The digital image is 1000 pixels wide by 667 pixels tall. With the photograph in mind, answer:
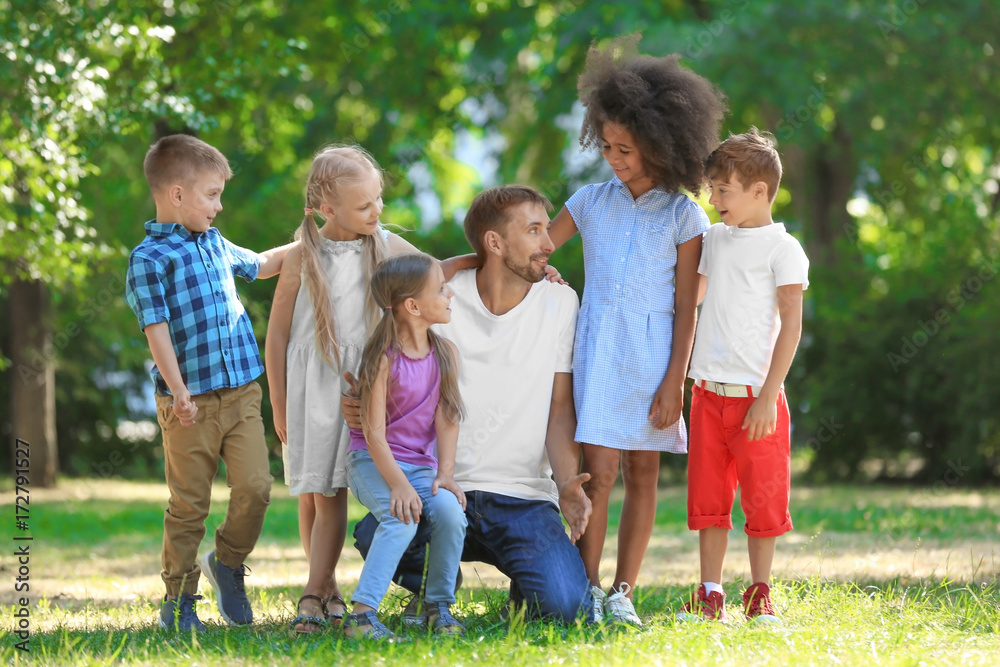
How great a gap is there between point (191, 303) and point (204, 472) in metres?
0.66

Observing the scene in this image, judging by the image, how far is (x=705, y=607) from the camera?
13.1 feet

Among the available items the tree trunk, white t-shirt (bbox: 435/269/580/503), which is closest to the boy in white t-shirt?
white t-shirt (bbox: 435/269/580/503)

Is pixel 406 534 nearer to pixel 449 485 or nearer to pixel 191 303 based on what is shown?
pixel 449 485

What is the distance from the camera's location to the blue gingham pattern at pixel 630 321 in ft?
13.1

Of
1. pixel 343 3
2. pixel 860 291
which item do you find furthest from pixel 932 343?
pixel 343 3

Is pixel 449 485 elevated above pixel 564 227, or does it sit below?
below

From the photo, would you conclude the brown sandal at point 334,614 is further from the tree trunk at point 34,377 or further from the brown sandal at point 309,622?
the tree trunk at point 34,377

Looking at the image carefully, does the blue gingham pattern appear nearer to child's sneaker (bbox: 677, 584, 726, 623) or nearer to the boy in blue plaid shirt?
child's sneaker (bbox: 677, 584, 726, 623)

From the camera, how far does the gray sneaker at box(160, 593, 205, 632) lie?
A: 397cm

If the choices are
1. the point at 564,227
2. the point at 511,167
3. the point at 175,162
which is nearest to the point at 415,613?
the point at 564,227

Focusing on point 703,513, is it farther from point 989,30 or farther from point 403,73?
point 403,73

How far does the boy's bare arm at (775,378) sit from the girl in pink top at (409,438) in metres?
1.09

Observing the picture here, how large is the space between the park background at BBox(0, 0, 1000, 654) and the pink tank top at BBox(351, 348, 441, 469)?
8.85ft

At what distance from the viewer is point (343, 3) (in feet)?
44.2
